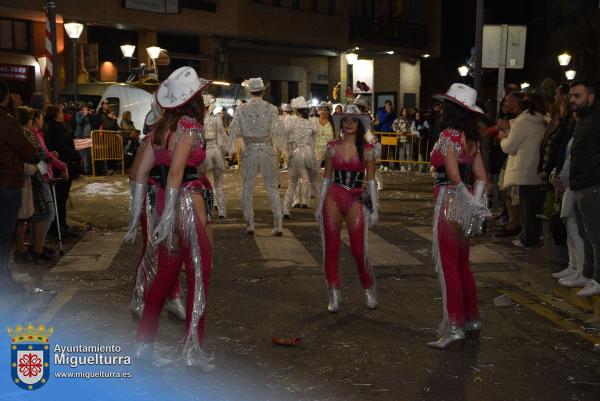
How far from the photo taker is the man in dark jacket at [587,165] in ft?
23.3

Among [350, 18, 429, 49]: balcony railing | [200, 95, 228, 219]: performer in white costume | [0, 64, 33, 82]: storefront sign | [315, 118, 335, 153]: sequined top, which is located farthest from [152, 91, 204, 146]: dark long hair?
[350, 18, 429, 49]: balcony railing

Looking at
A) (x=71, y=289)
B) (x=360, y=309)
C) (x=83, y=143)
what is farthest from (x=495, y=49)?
(x=83, y=143)

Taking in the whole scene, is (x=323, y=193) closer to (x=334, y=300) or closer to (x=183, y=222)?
(x=334, y=300)

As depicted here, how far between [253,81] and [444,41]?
4149 cm

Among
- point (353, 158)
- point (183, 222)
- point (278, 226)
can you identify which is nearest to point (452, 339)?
point (353, 158)

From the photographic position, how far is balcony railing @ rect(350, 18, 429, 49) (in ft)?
138

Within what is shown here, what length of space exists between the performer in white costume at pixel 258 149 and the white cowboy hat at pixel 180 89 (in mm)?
6118

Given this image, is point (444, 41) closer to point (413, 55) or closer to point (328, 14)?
point (413, 55)

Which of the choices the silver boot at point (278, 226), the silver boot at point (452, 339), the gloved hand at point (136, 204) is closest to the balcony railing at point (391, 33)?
the silver boot at point (278, 226)

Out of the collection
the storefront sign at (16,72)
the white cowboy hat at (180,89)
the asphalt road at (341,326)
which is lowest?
the asphalt road at (341,326)

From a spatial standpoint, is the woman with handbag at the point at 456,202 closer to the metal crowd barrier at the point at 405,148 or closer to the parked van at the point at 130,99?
the metal crowd barrier at the point at 405,148

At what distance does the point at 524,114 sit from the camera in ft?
33.5

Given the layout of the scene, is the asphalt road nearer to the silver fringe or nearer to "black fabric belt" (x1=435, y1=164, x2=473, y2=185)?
the silver fringe

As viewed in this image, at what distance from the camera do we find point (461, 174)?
6.18 meters
